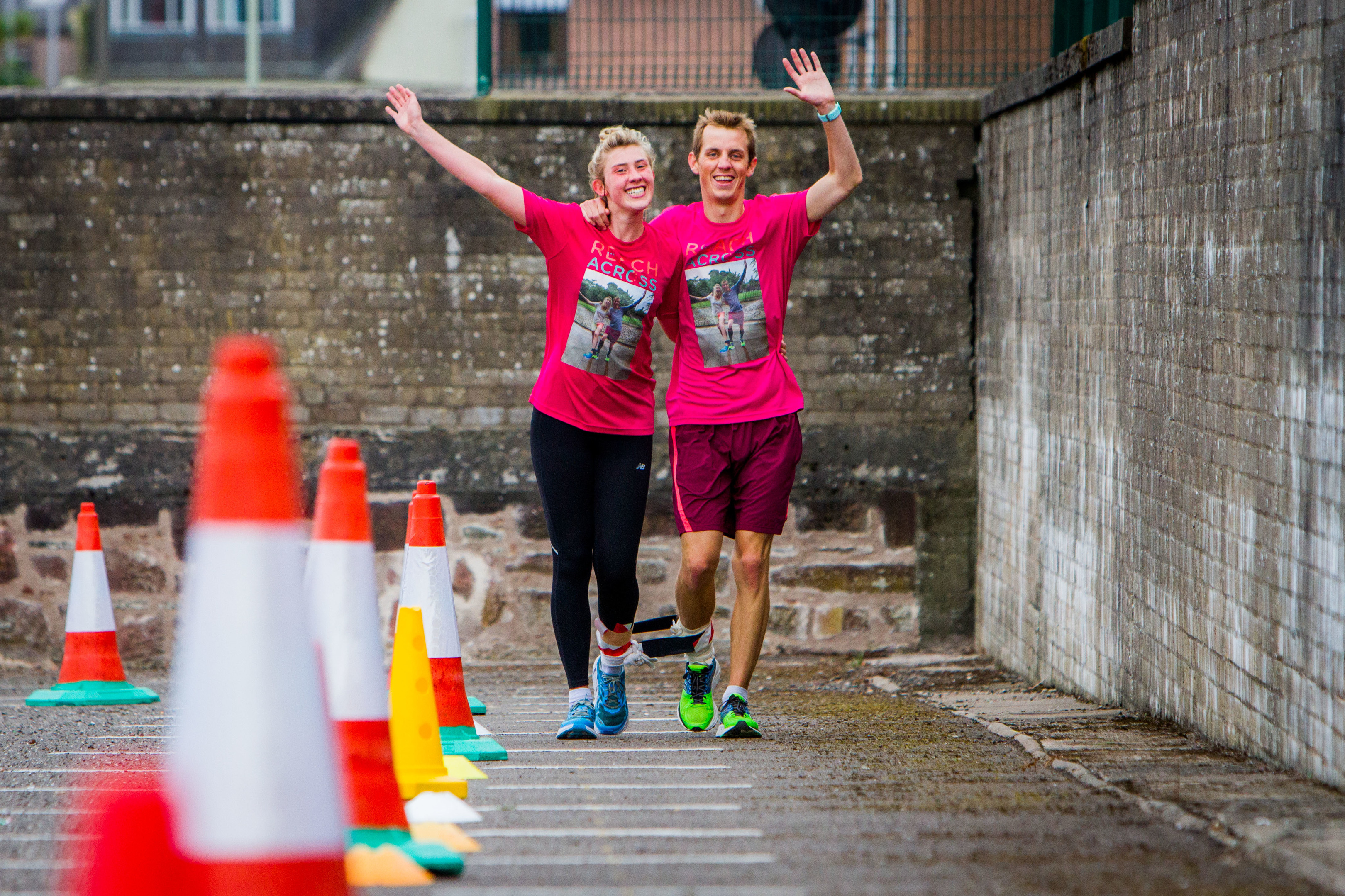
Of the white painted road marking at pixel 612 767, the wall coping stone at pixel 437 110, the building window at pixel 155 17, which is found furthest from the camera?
the building window at pixel 155 17

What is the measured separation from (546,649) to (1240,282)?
15.2 ft

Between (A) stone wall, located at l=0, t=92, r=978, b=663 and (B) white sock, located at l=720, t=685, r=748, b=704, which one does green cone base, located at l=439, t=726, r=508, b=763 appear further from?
(A) stone wall, located at l=0, t=92, r=978, b=663

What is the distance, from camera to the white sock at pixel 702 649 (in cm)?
543

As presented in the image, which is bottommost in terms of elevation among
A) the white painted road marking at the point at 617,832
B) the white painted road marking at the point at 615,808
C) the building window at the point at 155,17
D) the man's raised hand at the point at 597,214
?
the white painted road marking at the point at 615,808

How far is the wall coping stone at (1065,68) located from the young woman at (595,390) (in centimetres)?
195

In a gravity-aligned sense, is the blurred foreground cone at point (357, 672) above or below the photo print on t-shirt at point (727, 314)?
below

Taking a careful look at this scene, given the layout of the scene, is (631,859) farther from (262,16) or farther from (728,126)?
(262,16)

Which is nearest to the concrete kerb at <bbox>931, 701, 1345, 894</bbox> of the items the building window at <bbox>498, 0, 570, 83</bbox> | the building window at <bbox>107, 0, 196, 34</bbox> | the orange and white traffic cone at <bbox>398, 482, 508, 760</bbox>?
the orange and white traffic cone at <bbox>398, 482, 508, 760</bbox>

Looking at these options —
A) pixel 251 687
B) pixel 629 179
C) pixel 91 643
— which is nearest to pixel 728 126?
pixel 629 179

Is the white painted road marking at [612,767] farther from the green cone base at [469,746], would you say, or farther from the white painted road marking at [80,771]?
the white painted road marking at [80,771]

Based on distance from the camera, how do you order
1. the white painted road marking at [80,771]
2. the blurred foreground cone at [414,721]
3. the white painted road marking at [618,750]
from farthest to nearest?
the white painted road marking at [618,750] < the white painted road marking at [80,771] < the blurred foreground cone at [414,721]

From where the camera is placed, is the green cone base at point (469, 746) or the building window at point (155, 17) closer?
the green cone base at point (469, 746)

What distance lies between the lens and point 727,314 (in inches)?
211

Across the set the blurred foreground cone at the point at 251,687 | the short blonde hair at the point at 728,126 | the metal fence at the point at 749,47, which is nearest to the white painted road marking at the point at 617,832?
the blurred foreground cone at the point at 251,687
